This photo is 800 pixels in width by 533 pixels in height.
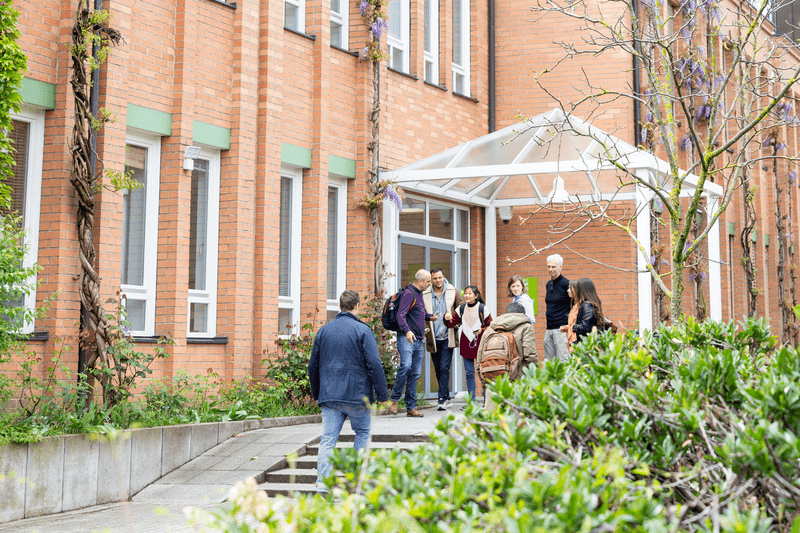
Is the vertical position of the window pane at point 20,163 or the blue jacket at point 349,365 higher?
the window pane at point 20,163

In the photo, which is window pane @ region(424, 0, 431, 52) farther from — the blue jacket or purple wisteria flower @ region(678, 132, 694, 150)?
the blue jacket

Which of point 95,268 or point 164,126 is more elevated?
point 164,126

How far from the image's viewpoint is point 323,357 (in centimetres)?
755

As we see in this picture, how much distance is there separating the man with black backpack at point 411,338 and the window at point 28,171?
4003 millimetres

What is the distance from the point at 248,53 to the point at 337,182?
2.43m

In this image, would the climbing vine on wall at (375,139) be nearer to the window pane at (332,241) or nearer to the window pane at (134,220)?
the window pane at (332,241)

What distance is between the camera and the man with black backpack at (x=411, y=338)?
10.9 m

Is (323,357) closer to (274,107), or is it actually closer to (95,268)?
(95,268)

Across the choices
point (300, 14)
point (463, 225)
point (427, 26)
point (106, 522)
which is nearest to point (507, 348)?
point (106, 522)

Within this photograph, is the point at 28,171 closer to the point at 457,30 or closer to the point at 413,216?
the point at 413,216

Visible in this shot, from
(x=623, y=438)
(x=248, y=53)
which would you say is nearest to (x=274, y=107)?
(x=248, y=53)

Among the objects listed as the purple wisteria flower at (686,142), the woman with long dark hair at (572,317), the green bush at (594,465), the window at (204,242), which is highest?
the purple wisteria flower at (686,142)

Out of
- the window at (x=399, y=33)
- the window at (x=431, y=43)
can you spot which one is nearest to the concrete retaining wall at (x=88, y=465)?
the window at (x=399, y=33)

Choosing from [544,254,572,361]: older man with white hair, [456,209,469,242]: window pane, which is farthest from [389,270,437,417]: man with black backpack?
[456,209,469,242]: window pane
